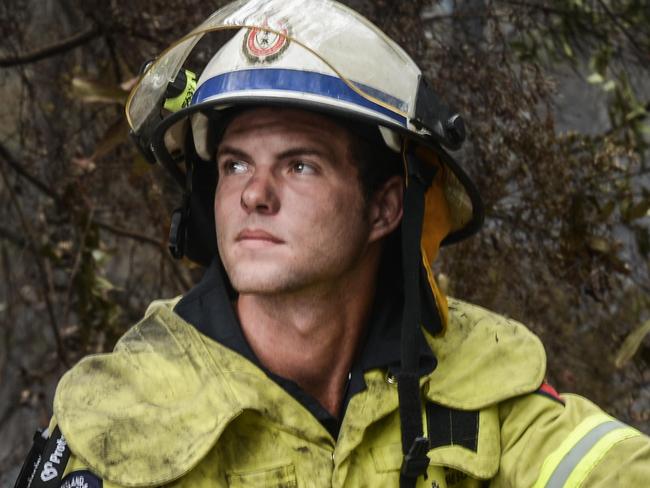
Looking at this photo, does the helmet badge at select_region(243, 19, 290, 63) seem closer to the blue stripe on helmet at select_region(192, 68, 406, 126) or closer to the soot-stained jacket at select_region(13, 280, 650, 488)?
the blue stripe on helmet at select_region(192, 68, 406, 126)

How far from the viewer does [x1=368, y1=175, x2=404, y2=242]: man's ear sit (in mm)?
2625

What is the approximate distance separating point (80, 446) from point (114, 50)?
7.45 ft

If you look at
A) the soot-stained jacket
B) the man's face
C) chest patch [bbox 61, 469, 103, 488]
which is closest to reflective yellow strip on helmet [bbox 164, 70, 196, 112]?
the man's face

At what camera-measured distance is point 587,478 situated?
220 centimetres

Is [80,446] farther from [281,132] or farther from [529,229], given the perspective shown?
[529,229]

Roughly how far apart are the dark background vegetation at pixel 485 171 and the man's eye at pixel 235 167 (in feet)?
3.49

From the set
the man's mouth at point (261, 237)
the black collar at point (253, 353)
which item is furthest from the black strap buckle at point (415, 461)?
the man's mouth at point (261, 237)

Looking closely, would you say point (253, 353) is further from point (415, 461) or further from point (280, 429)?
point (415, 461)

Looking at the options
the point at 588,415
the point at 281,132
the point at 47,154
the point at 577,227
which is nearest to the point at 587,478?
the point at 588,415

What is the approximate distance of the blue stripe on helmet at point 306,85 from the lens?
2330mm

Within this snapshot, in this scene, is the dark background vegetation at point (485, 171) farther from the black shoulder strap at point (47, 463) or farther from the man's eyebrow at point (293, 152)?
the black shoulder strap at point (47, 463)

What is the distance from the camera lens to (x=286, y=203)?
2.37 m

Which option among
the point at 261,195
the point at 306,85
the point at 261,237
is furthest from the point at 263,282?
the point at 306,85

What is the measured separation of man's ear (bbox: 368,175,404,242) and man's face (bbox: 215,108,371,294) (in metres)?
0.13
